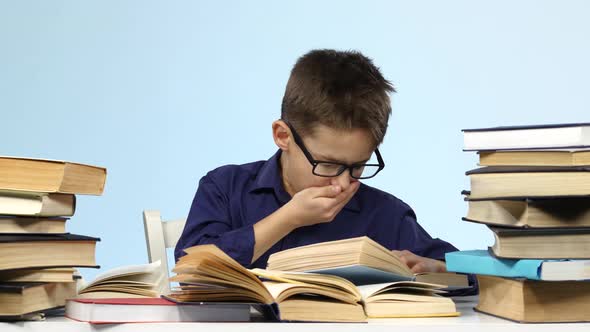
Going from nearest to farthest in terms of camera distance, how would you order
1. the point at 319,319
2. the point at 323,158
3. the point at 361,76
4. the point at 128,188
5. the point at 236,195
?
the point at 319,319, the point at 323,158, the point at 361,76, the point at 236,195, the point at 128,188

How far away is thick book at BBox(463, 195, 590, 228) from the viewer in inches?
56.9

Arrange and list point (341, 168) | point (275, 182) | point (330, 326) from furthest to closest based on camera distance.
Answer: point (275, 182)
point (341, 168)
point (330, 326)

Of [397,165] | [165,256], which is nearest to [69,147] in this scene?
[397,165]

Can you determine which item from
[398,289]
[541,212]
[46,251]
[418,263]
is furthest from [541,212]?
[46,251]

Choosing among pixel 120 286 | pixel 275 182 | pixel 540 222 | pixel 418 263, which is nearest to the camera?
pixel 540 222

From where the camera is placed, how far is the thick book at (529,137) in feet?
4.72

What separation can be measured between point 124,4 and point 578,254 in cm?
392

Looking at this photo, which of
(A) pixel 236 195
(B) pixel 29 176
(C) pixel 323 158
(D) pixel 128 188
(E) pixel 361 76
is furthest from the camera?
(D) pixel 128 188

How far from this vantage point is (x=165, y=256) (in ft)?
8.29

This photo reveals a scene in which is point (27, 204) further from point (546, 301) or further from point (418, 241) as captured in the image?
point (418, 241)

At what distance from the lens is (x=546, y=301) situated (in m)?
1.42

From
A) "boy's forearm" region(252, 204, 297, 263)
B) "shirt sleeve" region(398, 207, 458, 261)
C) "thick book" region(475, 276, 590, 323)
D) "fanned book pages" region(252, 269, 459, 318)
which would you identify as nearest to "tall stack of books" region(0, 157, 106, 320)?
"fanned book pages" region(252, 269, 459, 318)

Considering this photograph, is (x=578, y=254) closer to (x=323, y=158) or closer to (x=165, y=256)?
(x=323, y=158)

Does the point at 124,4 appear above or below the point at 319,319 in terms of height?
above
